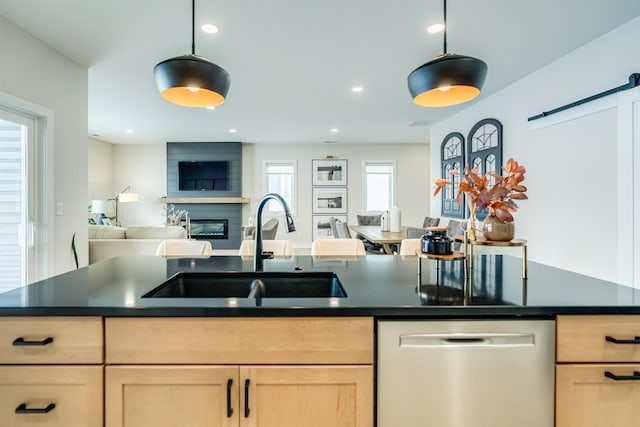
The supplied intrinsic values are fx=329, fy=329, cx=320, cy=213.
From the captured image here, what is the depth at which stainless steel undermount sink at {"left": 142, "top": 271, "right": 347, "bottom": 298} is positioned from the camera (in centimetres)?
153

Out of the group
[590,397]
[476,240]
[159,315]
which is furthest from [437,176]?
[159,315]

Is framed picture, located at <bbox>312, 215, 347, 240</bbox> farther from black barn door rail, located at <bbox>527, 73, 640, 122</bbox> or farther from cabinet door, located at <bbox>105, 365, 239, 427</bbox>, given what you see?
cabinet door, located at <bbox>105, 365, 239, 427</bbox>

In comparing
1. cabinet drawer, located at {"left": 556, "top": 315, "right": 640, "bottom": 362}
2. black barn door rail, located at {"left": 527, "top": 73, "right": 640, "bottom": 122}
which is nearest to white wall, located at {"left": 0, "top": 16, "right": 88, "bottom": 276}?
cabinet drawer, located at {"left": 556, "top": 315, "right": 640, "bottom": 362}

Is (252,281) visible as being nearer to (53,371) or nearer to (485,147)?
(53,371)

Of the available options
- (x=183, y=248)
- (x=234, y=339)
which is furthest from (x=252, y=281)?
(x=183, y=248)

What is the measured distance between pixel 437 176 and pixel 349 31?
405cm

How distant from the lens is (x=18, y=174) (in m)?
2.82

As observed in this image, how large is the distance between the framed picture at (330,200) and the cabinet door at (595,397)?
23.6 feet

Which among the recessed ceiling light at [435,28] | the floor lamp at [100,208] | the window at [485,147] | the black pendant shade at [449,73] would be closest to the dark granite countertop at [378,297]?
the black pendant shade at [449,73]

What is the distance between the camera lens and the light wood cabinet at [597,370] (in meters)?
0.98

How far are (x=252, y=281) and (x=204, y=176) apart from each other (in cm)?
693

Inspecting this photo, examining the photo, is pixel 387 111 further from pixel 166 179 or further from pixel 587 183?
pixel 166 179

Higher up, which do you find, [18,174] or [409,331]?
[18,174]

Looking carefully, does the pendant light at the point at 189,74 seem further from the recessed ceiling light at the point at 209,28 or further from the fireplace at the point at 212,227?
the fireplace at the point at 212,227
